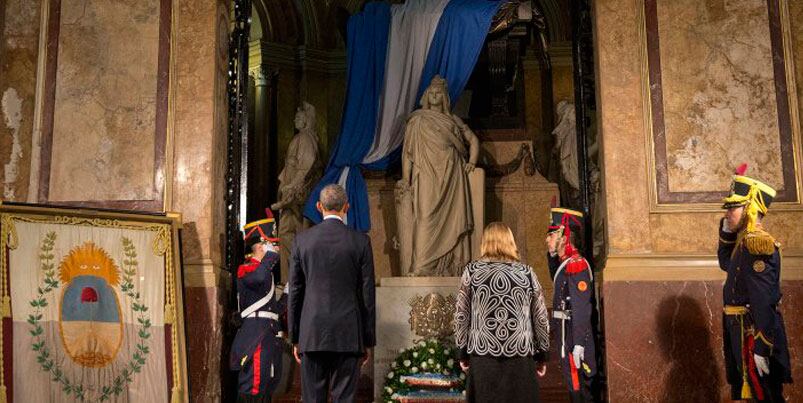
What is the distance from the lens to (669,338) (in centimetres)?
604

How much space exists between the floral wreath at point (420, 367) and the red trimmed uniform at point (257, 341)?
1.01m

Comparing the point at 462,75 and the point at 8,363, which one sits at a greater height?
the point at 462,75

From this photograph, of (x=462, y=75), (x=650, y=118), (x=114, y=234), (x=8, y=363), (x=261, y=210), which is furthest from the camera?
(x=261, y=210)

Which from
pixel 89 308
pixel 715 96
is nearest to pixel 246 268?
pixel 89 308

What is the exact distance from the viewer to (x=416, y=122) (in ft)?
26.6

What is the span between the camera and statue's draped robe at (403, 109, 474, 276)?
7.78 metres

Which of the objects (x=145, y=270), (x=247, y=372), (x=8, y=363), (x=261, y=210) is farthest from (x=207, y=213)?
(x=261, y=210)

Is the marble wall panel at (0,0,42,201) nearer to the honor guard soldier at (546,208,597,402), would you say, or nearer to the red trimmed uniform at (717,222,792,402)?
the honor guard soldier at (546,208,597,402)

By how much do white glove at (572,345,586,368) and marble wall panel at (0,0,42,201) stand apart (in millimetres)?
4272

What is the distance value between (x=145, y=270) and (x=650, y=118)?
3.83 meters

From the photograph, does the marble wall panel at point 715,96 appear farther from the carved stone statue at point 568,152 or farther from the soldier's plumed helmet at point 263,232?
the soldier's plumed helmet at point 263,232

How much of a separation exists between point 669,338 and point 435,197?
8.49 feet

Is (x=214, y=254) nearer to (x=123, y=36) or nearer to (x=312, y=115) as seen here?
(x=123, y=36)

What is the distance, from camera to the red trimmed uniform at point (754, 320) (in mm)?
4797
